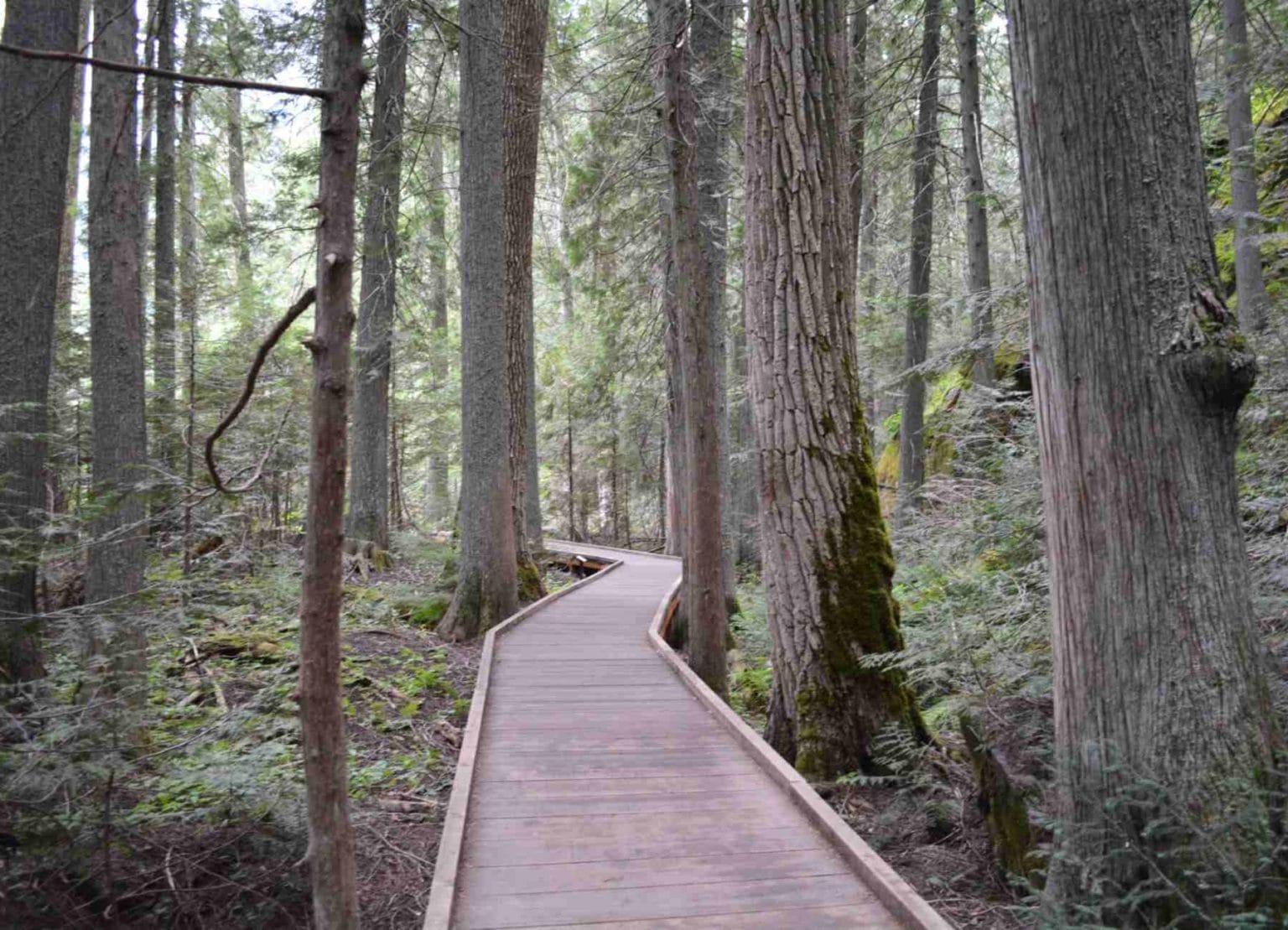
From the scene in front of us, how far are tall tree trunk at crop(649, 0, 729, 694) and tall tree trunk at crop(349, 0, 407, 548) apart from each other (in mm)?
5973

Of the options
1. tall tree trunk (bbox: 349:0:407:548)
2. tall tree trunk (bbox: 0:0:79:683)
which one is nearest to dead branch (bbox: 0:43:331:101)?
tall tree trunk (bbox: 0:0:79:683)

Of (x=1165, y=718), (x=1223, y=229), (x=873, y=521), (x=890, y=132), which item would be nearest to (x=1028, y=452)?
(x=873, y=521)

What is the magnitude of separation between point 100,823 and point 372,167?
9.90 meters

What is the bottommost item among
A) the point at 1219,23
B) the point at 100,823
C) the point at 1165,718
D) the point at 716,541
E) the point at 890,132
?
the point at 100,823

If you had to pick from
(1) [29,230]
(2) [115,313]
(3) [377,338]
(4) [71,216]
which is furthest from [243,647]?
(4) [71,216]

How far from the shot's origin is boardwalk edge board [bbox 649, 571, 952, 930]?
3.01m

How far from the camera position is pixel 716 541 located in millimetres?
7453

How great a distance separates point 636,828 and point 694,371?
429 cm

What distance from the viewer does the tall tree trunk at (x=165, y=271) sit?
771 cm

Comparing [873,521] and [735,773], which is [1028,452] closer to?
[873,521]

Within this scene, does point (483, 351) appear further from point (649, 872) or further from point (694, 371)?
point (649, 872)

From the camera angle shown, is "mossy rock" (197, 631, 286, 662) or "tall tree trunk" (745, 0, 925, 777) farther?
"mossy rock" (197, 631, 286, 662)

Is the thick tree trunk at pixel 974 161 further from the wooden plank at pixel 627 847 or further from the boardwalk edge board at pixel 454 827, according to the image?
the wooden plank at pixel 627 847

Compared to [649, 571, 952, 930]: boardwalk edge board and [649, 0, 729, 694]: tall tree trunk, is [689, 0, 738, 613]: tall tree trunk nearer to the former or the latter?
[649, 0, 729, 694]: tall tree trunk
